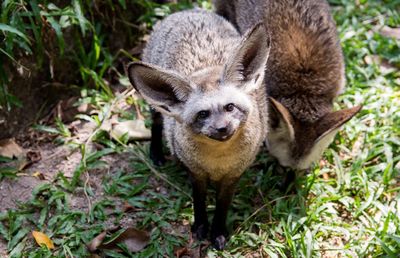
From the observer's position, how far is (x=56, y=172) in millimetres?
5379

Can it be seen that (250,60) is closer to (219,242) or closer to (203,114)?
(203,114)

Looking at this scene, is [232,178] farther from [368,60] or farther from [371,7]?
[371,7]

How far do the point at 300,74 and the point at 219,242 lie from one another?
1751mm

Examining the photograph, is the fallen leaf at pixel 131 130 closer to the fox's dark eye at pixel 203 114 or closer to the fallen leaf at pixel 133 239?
the fallen leaf at pixel 133 239

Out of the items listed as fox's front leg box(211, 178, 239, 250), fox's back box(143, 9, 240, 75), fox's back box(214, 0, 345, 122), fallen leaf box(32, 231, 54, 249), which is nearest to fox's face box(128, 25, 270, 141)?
fox's back box(143, 9, 240, 75)

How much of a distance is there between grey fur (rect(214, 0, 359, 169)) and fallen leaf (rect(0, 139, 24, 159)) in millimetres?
2505

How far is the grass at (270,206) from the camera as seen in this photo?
15.2 feet

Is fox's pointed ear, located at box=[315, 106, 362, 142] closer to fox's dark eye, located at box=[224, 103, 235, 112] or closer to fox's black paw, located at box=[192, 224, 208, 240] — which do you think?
fox's dark eye, located at box=[224, 103, 235, 112]

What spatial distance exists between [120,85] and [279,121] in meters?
2.30

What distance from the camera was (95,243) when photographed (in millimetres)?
4566

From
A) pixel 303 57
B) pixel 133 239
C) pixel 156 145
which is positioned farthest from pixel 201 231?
pixel 303 57

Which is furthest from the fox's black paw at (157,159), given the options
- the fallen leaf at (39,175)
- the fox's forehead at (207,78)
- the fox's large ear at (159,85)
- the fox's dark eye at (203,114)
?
the fox's dark eye at (203,114)

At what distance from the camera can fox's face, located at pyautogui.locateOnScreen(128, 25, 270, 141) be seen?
3.85 meters

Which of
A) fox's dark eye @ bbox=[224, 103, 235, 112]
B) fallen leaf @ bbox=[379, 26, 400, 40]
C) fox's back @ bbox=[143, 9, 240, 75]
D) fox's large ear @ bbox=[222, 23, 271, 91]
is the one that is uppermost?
fox's large ear @ bbox=[222, 23, 271, 91]
